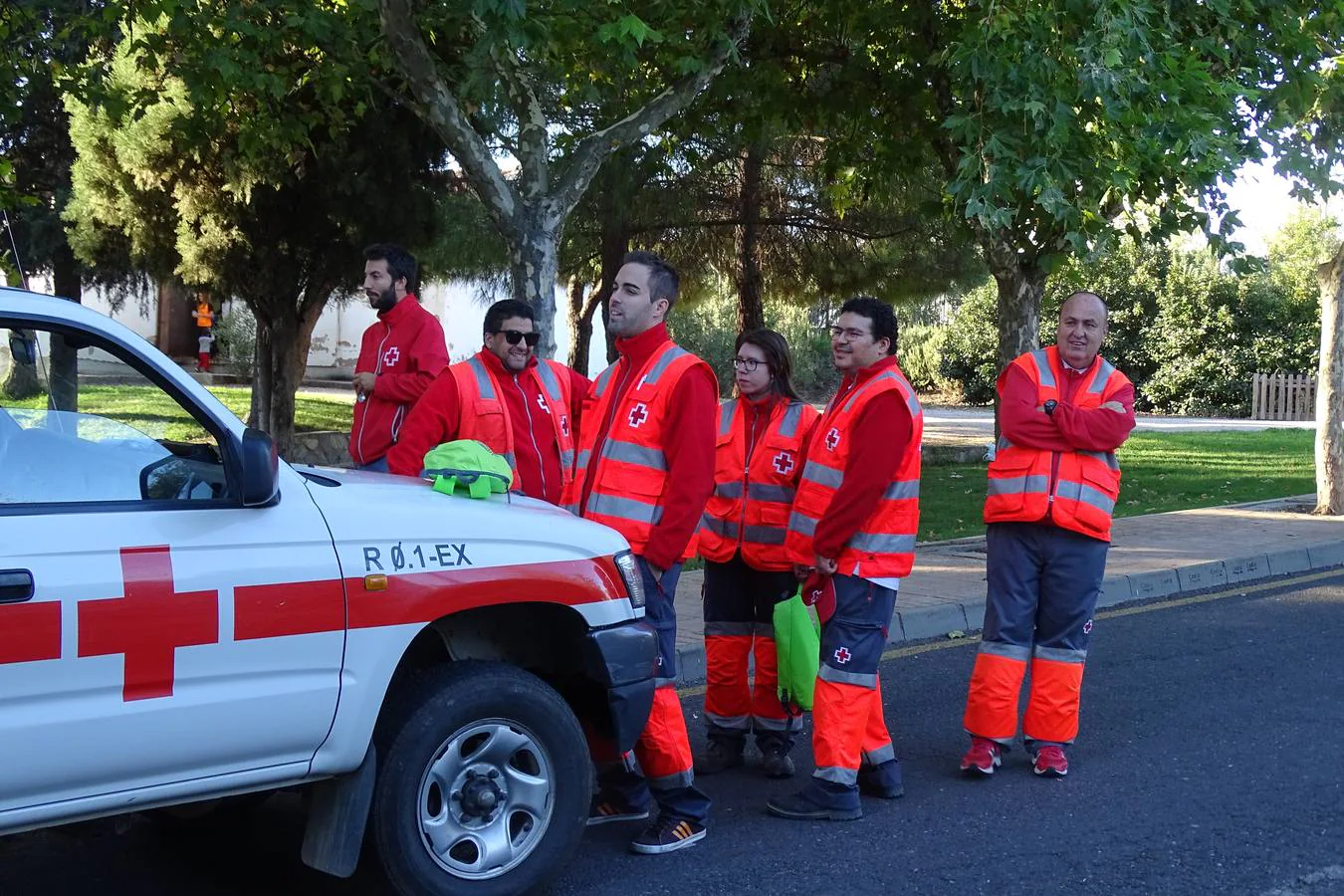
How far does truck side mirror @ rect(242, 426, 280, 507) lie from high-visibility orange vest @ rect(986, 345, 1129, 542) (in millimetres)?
3095

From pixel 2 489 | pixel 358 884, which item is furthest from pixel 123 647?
pixel 358 884

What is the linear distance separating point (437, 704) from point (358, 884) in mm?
829

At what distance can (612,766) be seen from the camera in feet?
16.6

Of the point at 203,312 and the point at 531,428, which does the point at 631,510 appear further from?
the point at 203,312

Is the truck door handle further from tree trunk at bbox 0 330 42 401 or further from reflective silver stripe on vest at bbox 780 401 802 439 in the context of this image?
reflective silver stripe on vest at bbox 780 401 802 439

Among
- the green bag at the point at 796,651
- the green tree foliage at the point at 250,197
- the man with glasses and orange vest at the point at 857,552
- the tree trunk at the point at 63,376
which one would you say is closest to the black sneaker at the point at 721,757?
the green bag at the point at 796,651

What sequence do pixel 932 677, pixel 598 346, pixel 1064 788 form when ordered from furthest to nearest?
pixel 598 346 → pixel 932 677 → pixel 1064 788

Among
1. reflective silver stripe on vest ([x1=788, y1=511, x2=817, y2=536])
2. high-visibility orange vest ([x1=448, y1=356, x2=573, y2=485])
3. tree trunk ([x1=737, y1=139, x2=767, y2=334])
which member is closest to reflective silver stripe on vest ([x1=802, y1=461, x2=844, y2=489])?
reflective silver stripe on vest ([x1=788, y1=511, x2=817, y2=536])

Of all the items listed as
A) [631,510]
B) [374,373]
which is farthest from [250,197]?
[631,510]

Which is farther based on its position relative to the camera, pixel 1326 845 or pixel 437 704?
pixel 1326 845

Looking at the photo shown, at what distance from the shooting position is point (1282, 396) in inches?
1219

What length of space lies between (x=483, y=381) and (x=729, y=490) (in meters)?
1.15

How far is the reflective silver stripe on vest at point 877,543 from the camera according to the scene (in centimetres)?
519

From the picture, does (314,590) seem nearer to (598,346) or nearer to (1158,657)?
(1158,657)
